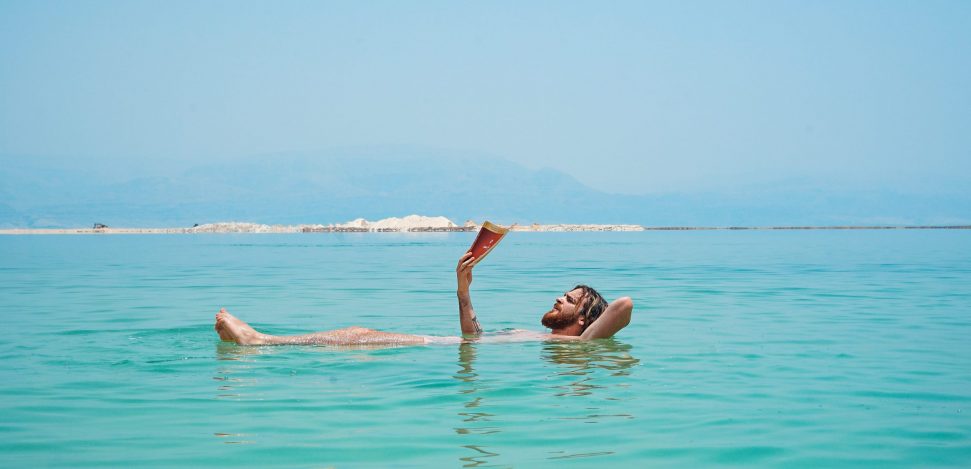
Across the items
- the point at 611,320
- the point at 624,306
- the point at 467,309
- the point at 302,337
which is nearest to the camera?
the point at 624,306

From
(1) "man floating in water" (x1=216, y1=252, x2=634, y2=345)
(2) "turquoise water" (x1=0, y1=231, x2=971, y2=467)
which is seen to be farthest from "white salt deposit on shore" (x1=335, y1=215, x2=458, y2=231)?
(1) "man floating in water" (x1=216, y1=252, x2=634, y2=345)

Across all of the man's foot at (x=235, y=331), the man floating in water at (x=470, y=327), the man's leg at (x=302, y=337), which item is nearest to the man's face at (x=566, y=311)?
the man floating in water at (x=470, y=327)

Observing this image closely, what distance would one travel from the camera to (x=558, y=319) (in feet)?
38.3

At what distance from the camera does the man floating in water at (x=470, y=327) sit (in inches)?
433

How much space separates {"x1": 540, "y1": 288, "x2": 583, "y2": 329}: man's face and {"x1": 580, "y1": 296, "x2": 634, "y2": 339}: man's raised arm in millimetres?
258

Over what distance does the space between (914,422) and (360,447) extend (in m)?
4.34

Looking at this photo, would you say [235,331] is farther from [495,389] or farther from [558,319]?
[558,319]

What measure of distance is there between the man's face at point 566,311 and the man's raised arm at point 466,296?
841 mm

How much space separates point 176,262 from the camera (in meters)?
36.8

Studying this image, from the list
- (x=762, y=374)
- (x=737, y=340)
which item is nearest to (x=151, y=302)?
(x=737, y=340)

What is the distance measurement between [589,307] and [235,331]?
13.3 feet

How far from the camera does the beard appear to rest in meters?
11.6

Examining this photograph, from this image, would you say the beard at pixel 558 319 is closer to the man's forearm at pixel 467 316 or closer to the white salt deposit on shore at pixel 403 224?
the man's forearm at pixel 467 316

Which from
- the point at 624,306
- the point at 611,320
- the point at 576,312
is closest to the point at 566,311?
the point at 576,312
